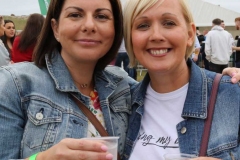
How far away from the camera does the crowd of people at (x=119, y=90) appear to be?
1.63 metres

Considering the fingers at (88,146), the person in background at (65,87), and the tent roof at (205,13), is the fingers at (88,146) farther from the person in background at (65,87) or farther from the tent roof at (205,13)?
the tent roof at (205,13)

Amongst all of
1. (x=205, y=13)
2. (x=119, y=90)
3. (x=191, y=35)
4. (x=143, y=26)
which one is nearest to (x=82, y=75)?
(x=119, y=90)

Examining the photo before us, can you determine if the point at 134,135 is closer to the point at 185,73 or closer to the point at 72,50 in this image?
the point at 185,73

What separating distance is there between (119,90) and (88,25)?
54cm


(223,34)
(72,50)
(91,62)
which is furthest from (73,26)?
(223,34)

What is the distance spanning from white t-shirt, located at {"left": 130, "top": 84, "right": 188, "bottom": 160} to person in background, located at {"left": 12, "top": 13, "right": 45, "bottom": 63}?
316 centimetres

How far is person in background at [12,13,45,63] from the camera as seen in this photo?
467 cm

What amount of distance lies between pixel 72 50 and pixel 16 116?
1.65 feet

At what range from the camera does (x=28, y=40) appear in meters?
4.67

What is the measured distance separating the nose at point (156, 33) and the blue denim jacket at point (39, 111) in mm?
515

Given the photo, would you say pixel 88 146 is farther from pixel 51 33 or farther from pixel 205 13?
pixel 205 13

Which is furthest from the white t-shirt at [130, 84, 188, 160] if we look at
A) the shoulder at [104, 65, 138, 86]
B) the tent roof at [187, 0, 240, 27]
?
the tent roof at [187, 0, 240, 27]

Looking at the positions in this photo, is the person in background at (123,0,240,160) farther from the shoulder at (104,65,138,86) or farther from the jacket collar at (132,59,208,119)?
the shoulder at (104,65,138,86)

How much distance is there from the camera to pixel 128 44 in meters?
2.02
